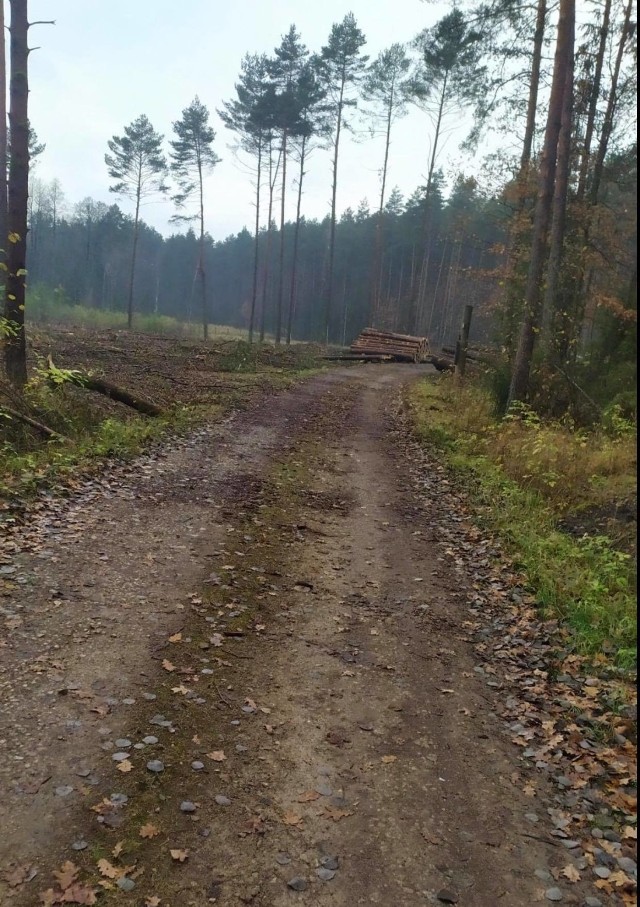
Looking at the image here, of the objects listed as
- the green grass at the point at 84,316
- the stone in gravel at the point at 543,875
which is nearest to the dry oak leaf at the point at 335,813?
the stone in gravel at the point at 543,875

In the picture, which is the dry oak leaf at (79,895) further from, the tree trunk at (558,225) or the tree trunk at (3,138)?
the tree trunk at (3,138)

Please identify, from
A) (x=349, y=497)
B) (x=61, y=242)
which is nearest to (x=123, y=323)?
(x=349, y=497)

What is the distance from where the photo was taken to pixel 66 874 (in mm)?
2904

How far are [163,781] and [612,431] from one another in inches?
346

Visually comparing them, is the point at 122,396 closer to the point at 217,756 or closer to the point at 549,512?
the point at 549,512

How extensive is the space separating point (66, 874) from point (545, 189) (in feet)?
45.7

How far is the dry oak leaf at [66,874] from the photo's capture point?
9.38ft

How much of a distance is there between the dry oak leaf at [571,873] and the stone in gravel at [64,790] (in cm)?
278

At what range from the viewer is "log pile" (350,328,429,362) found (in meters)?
33.5

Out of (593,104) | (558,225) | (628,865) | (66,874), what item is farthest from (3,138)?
(628,865)

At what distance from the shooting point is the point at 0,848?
9.86 feet

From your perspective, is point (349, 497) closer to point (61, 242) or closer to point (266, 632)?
point (266, 632)

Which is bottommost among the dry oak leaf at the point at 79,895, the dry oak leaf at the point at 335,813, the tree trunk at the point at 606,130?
the dry oak leaf at the point at 335,813

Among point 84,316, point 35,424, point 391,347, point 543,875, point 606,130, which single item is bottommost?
point 543,875
